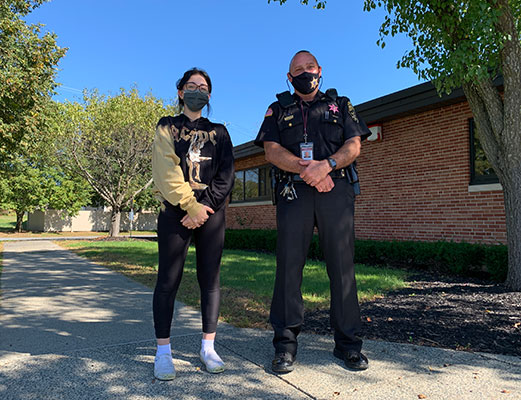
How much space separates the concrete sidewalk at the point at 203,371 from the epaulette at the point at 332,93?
1.98 m

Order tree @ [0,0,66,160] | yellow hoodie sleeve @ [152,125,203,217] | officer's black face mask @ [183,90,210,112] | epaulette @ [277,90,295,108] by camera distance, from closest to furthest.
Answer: yellow hoodie sleeve @ [152,125,203,217]
officer's black face mask @ [183,90,210,112]
epaulette @ [277,90,295,108]
tree @ [0,0,66,160]

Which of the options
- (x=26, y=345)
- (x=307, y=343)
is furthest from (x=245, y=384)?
(x=26, y=345)

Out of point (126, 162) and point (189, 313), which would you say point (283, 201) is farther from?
point (126, 162)

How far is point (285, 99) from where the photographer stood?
2986mm

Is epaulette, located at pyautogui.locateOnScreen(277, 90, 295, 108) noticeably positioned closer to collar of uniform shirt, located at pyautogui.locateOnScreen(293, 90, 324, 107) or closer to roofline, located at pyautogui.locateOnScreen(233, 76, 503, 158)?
collar of uniform shirt, located at pyautogui.locateOnScreen(293, 90, 324, 107)

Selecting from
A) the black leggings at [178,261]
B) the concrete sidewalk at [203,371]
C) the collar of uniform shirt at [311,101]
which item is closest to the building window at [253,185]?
the concrete sidewalk at [203,371]

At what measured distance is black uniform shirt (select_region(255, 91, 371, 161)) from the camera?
2.90 meters

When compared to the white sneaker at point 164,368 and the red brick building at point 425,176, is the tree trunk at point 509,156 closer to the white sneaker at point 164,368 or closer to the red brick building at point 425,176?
the red brick building at point 425,176

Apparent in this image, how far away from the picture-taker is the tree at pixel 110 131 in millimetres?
18531

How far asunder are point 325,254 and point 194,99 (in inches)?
59.0

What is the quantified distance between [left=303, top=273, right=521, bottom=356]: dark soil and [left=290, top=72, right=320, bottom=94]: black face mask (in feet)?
7.11

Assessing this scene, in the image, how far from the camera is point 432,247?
24.4 feet

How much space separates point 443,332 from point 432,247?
4258 millimetres

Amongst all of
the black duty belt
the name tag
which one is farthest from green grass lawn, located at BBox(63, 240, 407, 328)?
the name tag
